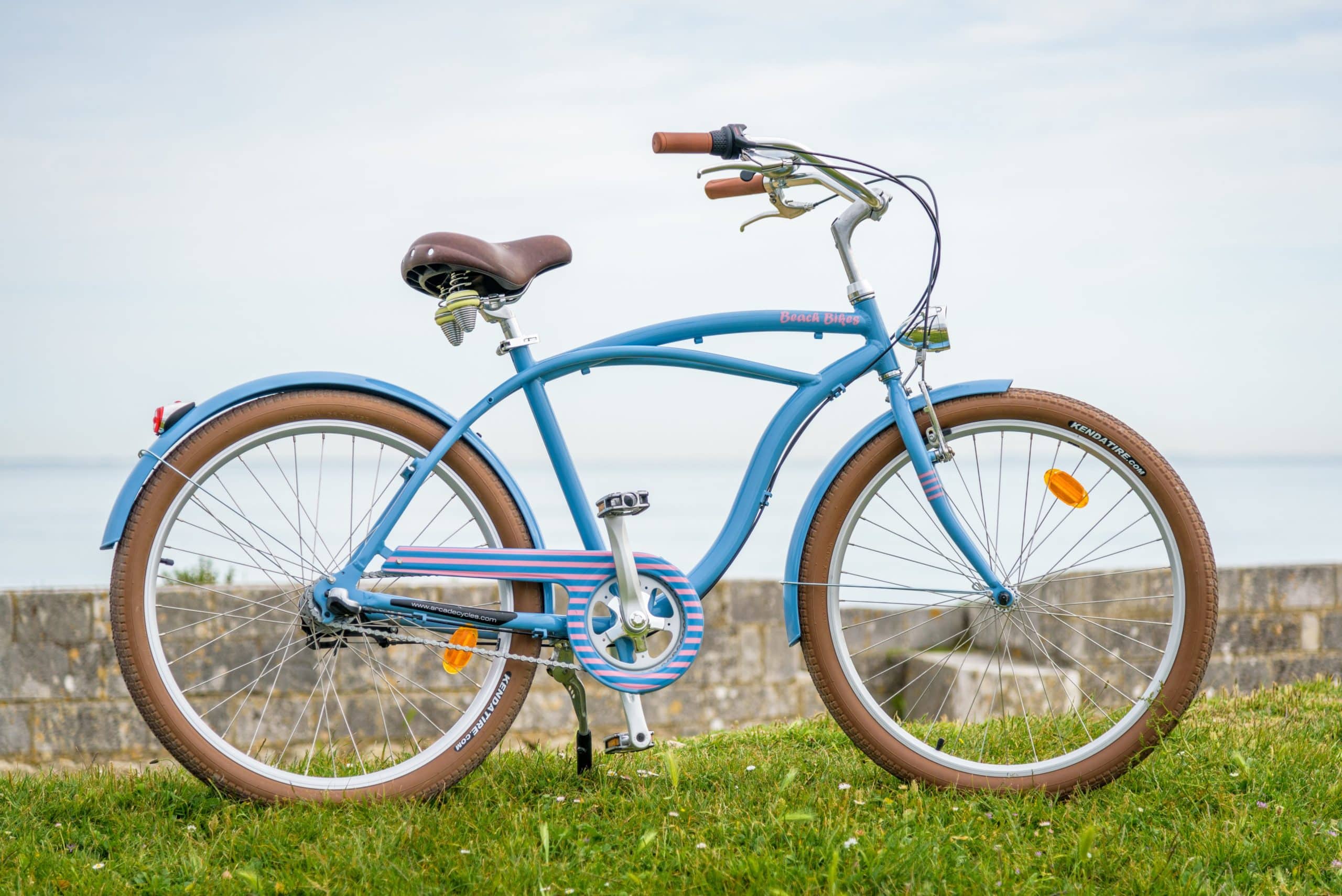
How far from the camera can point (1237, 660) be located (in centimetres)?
739

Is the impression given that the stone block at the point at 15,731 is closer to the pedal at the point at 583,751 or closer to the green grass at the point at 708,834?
the green grass at the point at 708,834

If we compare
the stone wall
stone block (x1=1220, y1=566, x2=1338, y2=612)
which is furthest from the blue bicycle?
stone block (x1=1220, y1=566, x2=1338, y2=612)

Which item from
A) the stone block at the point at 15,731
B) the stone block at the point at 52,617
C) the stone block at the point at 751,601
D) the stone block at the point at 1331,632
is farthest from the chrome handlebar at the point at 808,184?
the stone block at the point at 1331,632

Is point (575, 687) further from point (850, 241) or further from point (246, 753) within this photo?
point (850, 241)

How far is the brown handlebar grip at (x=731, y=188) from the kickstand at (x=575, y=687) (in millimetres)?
1228

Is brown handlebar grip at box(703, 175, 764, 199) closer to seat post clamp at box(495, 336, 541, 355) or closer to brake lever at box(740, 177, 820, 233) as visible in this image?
brake lever at box(740, 177, 820, 233)

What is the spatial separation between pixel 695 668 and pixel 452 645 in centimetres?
421

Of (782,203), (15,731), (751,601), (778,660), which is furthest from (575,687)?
(15,731)

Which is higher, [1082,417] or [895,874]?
[1082,417]

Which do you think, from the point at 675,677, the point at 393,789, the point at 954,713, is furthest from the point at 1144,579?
the point at 393,789

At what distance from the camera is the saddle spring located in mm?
2576

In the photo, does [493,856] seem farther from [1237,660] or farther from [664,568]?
[1237,660]

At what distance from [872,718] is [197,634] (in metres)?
4.48

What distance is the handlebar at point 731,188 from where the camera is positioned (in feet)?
9.06
